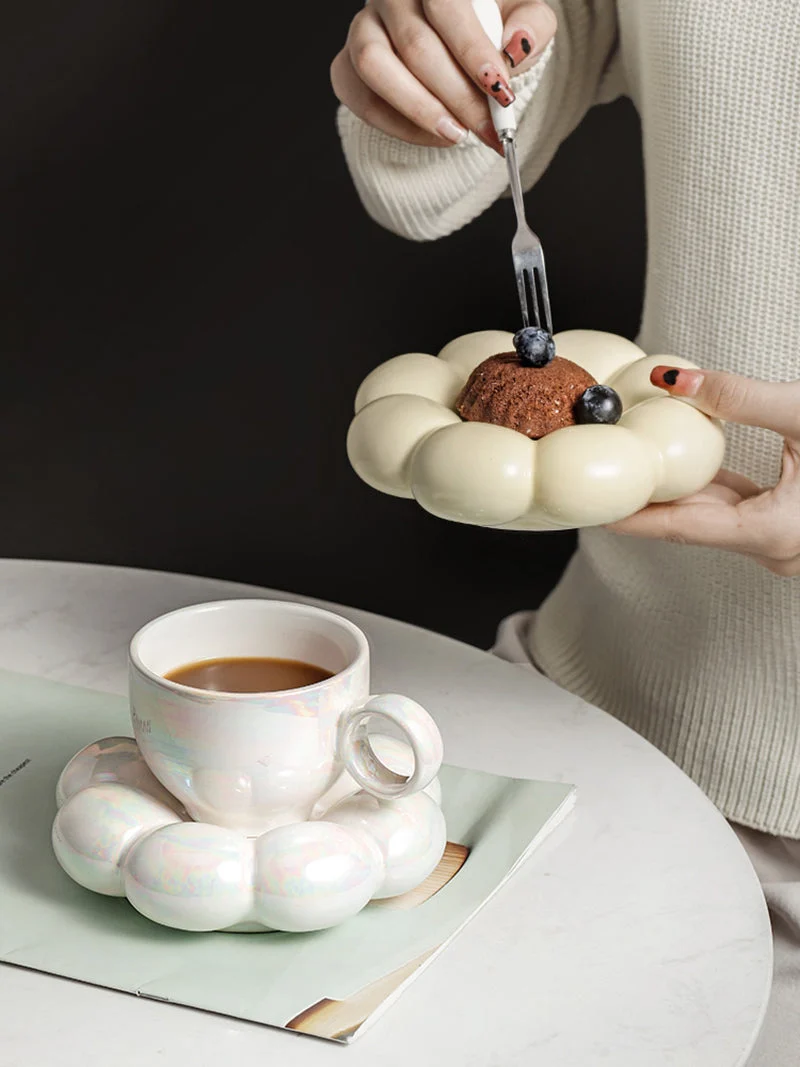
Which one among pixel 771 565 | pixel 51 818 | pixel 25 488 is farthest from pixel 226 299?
pixel 51 818

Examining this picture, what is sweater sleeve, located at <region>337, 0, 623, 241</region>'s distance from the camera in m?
1.02

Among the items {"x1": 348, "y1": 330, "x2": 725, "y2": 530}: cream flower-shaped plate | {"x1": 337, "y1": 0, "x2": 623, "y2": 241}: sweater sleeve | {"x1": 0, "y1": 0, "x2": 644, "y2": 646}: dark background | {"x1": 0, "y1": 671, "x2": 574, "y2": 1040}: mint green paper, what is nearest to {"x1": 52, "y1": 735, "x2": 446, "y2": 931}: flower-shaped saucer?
{"x1": 0, "y1": 671, "x2": 574, "y2": 1040}: mint green paper

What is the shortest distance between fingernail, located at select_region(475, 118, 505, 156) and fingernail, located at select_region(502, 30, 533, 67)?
47 millimetres

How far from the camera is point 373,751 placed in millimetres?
577

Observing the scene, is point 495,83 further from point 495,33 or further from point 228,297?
point 228,297

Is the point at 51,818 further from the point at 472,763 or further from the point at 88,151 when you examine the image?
the point at 88,151

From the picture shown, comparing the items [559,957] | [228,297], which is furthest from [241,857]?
[228,297]

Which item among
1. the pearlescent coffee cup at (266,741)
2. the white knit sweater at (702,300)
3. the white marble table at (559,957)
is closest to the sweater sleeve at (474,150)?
the white knit sweater at (702,300)

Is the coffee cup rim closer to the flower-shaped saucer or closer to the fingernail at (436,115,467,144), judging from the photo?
the flower-shaped saucer

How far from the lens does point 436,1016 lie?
0.51 m

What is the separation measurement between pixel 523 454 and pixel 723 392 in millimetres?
144

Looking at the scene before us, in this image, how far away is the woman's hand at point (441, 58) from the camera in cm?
78

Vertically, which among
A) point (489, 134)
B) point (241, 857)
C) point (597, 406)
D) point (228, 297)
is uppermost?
point (489, 134)

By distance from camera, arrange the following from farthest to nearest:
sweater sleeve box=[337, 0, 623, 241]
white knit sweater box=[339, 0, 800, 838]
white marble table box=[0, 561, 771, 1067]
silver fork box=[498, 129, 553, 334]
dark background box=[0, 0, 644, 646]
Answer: dark background box=[0, 0, 644, 646], sweater sleeve box=[337, 0, 623, 241], white knit sweater box=[339, 0, 800, 838], silver fork box=[498, 129, 553, 334], white marble table box=[0, 561, 771, 1067]
